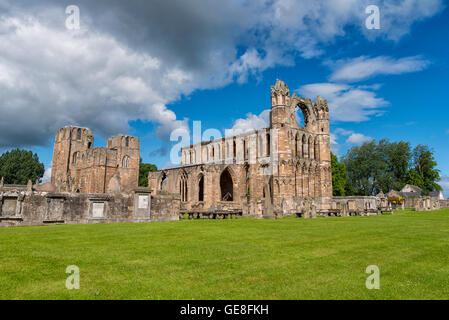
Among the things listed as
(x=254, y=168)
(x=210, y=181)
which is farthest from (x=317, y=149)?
(x=210, y=181)

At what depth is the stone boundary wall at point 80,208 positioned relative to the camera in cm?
1350

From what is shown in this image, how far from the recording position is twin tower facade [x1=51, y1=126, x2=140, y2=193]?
158 feet

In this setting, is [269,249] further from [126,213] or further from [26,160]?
[26,160]

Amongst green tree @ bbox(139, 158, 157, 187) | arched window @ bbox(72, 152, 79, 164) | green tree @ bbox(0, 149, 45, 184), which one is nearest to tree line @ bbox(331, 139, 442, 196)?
green tree @ bbox(139, 158, 157, 187)

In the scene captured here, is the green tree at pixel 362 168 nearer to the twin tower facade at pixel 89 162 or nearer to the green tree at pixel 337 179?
the green tree at pixel 337 179

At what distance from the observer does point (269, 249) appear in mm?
7125

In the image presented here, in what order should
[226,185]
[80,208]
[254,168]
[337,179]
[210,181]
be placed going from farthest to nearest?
[337,179], [226,185], [254,168], [210,181], [80,208]

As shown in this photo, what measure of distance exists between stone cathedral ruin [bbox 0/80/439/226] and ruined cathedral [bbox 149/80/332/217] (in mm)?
116

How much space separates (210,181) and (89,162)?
24962 millimetres

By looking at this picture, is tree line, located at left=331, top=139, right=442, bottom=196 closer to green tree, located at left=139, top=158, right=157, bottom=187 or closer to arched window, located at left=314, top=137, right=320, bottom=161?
arched window, located at left=314, top=137, right=320, bottom=161

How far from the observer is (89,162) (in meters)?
49.1

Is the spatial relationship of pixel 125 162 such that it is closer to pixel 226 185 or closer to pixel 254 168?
pixel 226 185

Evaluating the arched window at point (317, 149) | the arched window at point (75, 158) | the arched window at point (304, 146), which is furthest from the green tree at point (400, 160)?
the arched window at point (75, 158)
